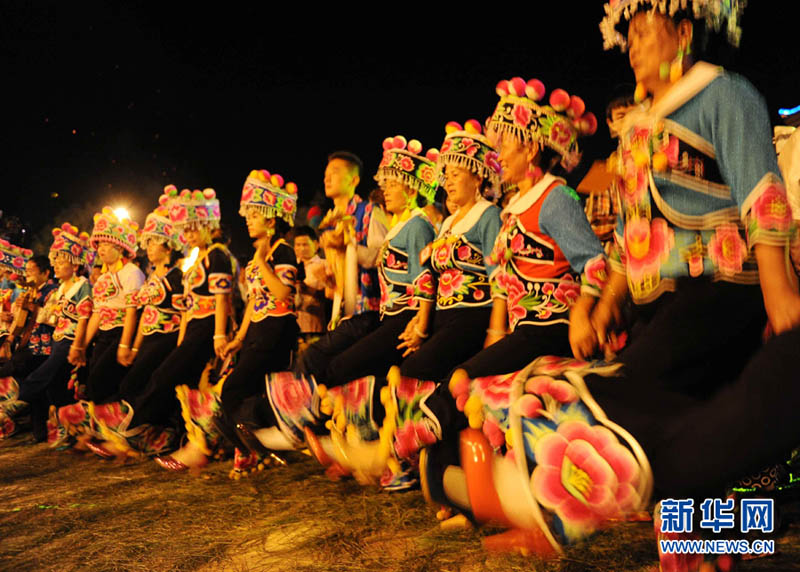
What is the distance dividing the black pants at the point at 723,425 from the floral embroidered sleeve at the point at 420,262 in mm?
2110

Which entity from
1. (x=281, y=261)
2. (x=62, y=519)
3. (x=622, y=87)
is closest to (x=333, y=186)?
(x=281, y=261)

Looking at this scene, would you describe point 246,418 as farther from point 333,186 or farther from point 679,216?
point 679,216

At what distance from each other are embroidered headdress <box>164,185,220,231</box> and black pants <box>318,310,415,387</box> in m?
2.44

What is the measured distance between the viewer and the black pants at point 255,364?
Result: 4.63 metres

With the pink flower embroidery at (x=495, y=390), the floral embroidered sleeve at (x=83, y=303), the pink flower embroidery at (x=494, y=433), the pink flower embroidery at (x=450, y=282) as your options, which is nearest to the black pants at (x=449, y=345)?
the pink flower embroidery at (x=450, y=282)

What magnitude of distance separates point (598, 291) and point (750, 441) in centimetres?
88

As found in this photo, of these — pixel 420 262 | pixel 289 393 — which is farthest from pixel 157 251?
pixel 420 262

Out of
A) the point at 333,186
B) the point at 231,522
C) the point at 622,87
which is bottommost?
the point at 231,522

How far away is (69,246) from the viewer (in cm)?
735

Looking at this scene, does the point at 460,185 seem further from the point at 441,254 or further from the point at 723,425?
the point at 723,425

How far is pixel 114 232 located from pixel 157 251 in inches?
39.9

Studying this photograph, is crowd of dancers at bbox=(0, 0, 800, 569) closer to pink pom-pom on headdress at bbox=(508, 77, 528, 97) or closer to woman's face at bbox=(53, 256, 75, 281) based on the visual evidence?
pink pom-pom on headdress at bbox=(508, 77, 528, 97)

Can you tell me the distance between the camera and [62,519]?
371 cm

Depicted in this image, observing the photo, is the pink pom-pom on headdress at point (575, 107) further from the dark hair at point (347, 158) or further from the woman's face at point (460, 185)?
the dark hair at point (347, 158)
